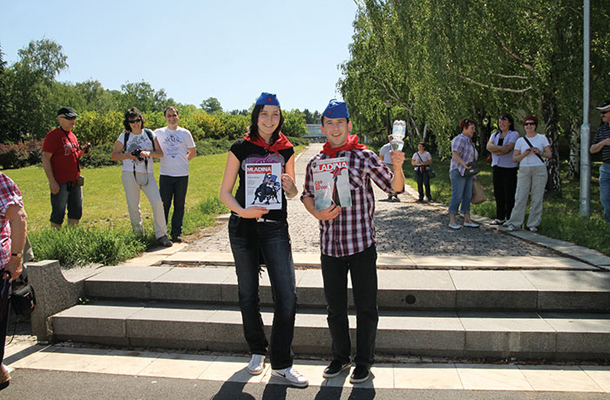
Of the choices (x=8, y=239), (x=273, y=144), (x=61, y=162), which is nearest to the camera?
(x=8, y=239)

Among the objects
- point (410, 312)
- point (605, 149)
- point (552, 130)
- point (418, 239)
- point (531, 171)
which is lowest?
point (410, 312)

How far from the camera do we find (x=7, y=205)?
3520 millimetres

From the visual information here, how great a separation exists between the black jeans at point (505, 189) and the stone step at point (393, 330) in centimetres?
479

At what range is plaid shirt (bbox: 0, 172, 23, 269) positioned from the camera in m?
3.52

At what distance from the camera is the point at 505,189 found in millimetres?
9109

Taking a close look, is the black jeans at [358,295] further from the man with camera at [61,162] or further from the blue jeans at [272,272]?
the man with camera at [61,162]

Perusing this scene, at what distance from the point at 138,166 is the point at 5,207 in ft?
12.0

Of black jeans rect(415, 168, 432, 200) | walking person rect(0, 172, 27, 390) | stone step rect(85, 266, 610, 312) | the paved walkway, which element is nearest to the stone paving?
stone step rect(85, 266, 610, 312)

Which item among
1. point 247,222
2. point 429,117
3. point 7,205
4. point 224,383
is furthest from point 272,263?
point 429,117

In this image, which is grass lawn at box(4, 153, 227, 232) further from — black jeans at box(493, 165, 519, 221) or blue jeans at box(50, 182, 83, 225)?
black jeans at box(493, 165, 519, 221)

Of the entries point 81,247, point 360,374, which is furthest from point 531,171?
point 81,247

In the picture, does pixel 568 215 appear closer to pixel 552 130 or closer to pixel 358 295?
pixel 552 130

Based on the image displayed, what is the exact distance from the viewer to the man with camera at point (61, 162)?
23.0ft

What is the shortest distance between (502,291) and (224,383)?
2822 mm
